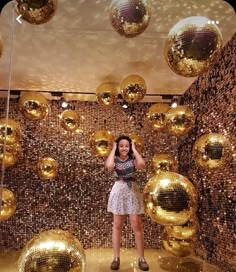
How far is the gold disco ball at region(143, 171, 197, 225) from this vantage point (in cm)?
199

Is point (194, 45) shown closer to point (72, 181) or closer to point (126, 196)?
point (126, 196)

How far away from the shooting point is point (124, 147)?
135 inches

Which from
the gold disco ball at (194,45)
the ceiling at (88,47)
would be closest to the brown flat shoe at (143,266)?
the ceiling at (88,47)

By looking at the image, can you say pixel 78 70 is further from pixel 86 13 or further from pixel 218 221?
pixel 218 221

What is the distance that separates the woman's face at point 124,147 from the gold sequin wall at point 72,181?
1.59 m

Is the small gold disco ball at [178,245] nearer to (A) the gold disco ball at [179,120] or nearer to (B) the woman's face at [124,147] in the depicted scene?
(B) the woman's face at [124,147]

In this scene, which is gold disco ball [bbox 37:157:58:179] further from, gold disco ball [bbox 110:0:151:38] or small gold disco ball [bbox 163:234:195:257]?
Answer: gold disco ball [bbox 110:0:151:38]

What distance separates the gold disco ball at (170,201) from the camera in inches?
78.2

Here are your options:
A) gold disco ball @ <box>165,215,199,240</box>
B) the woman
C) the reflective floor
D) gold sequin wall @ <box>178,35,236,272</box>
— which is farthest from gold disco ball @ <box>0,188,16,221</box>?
gold sequin wall @ <box>178,35,236,272</box>

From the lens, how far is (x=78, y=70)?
398 centimetres

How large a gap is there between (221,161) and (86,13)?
156 centimetres

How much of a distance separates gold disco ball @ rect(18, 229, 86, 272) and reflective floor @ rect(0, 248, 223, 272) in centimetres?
190

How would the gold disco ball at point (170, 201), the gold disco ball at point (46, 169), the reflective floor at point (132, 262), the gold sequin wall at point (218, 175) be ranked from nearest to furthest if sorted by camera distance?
the gold disco ball at point (170, 201), the gold sequin wall at point (218, 175), the reflective floor at point (132, 262), the gold disco ball at point (46, 169)

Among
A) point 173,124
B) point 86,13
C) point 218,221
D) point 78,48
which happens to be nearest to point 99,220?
point 218,221
